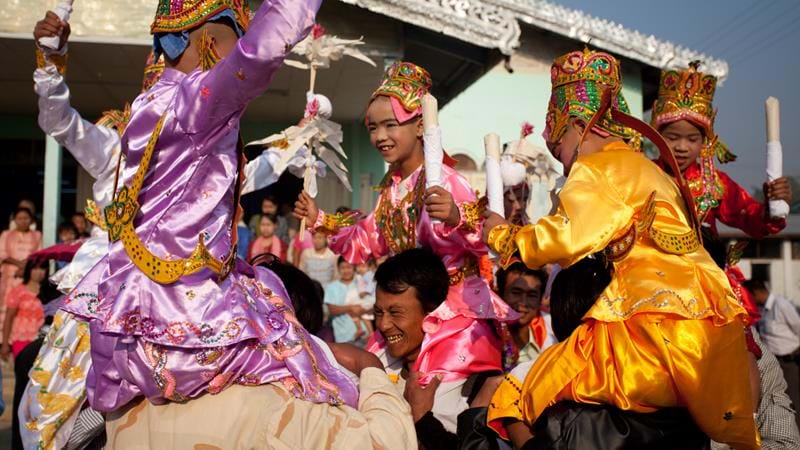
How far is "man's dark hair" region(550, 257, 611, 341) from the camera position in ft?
8.76

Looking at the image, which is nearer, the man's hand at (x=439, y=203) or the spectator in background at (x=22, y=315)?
the man's hand at (x=439, y=203)

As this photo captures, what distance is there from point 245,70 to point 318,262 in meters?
8.13

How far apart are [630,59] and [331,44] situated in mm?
11243

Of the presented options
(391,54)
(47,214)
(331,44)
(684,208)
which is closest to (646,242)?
(684,208)

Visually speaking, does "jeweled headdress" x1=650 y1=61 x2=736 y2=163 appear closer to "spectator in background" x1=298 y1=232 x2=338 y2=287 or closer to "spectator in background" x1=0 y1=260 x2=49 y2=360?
"spectator in background" x1=298 y1=232 x2=338 y2=287

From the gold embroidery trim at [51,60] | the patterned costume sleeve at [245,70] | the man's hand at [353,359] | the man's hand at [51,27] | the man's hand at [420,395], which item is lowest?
the man's hand at [420,395]

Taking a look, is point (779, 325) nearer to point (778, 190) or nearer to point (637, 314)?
point (778, 190)

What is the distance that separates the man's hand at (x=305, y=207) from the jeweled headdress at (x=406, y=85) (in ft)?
2.17

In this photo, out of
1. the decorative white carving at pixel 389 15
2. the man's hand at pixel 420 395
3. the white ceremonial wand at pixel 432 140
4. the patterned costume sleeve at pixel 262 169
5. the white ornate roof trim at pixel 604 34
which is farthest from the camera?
the white ornate roof trim at pixel 604 34

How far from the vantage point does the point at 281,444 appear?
6.82ft

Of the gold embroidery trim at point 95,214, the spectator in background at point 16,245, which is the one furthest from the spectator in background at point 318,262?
the gold embroidery trim at point 95,214

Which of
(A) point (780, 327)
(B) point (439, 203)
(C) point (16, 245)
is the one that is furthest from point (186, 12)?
(A) point (780, 327)

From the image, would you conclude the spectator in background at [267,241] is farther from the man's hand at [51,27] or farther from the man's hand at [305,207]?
the man's hand at [51,27]

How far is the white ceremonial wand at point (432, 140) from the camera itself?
3.01 meters
